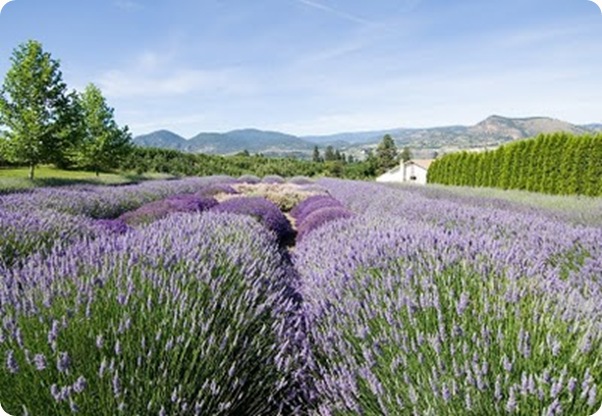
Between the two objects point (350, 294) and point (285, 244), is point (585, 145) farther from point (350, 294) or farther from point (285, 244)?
point (350, 294)

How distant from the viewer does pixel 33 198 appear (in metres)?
7.50

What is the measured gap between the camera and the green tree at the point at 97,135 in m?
23.1

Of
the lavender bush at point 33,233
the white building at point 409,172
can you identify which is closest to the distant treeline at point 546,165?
the lavender bush at point 33,233

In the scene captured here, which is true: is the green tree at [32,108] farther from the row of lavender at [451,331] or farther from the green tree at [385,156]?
the green tree at [385,156]

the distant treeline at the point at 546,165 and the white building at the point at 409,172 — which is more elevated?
the distant treeline at the point at 546,165

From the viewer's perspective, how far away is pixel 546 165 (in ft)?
56.3

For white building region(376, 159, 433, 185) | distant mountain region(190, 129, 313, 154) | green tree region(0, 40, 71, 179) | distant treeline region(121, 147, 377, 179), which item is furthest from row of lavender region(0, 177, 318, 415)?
distant mountain region(190, 129, 313, 154)

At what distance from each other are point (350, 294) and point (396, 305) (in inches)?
13.4

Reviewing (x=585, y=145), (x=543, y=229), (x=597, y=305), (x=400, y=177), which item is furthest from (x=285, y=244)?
(x=400, y=177)

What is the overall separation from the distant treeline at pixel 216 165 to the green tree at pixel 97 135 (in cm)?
519

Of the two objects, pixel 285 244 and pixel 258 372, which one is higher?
pixel 258 372

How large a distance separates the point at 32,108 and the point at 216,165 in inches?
1195

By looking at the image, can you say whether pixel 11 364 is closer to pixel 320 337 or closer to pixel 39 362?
pixel 39 362

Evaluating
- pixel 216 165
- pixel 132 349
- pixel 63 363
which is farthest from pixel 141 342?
pixel 216 165
